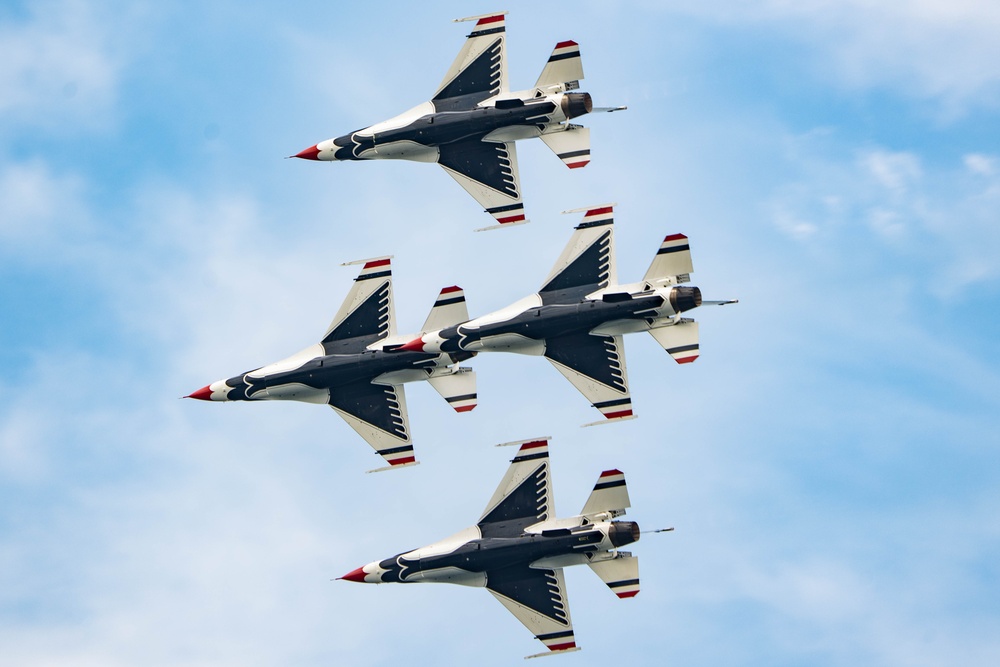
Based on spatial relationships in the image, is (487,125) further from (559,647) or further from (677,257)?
(559,647)

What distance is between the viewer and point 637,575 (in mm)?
147250

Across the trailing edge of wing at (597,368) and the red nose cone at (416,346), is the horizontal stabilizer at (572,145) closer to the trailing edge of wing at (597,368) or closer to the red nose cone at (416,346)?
the trailing edge of wing at (597,368)

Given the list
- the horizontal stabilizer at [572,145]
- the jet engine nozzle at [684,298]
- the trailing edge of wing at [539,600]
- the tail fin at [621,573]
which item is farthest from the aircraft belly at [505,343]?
the tail fin at [621,573]

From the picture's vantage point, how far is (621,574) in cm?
14700

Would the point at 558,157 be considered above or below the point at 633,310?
above

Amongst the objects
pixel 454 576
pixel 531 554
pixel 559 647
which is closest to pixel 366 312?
pixel 454 576

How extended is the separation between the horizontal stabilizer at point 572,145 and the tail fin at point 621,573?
973 inches

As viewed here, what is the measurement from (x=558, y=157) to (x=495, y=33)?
29.7ft

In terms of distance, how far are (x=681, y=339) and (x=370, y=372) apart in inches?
767

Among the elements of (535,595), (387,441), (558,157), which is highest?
(558,157)

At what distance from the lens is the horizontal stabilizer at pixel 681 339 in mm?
147375

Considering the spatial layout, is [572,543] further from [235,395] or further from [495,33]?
[495,33]

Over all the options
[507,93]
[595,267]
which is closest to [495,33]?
[507,93]

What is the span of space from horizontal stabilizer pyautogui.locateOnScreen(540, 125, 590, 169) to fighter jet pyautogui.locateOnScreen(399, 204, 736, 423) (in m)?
3.40
